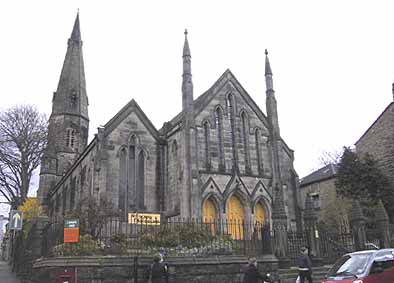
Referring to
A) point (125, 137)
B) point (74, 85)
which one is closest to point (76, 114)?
point (74, 85)

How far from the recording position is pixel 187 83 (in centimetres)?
2948

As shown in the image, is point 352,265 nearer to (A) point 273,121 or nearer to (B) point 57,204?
(A) point 273,121

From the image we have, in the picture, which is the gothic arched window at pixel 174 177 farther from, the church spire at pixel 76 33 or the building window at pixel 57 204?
the church spire at pixel 76 33

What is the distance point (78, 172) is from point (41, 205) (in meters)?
15.6

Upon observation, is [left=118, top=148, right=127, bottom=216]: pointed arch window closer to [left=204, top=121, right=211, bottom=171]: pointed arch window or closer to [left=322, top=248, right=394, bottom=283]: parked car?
[left=204, top=121, right=211, bottom=171]: pointed arch window

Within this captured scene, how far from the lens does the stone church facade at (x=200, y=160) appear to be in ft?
91.9

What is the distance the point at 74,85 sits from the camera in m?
56.4

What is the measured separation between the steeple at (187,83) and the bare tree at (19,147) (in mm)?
18838

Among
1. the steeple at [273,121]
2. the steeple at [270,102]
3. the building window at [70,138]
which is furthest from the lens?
the building window at [70,138]

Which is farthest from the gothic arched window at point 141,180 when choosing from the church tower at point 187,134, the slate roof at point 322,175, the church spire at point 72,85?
the church spire at point 72,85

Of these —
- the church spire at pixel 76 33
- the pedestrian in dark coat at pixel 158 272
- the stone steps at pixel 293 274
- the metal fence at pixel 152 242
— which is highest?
the church spire at pixel 76 33

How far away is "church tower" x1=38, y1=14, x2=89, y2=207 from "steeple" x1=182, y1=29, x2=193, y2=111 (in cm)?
2416

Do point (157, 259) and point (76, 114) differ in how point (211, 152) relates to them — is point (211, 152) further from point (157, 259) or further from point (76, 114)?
point (76, 114)

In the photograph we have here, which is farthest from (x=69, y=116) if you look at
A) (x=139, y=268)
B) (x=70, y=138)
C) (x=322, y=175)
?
(x=139, y=268)
